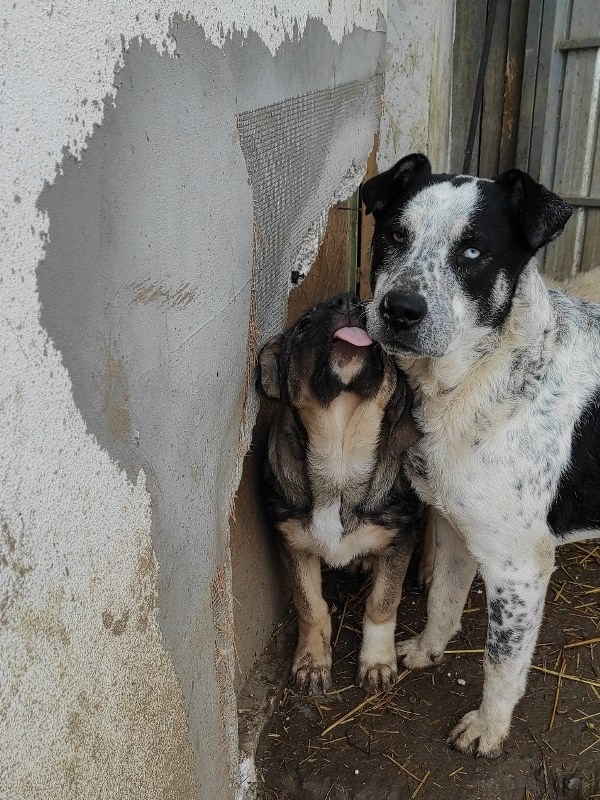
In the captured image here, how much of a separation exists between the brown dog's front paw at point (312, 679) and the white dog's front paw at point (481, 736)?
2.10 ft

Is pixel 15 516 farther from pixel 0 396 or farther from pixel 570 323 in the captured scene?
pixel 570 323

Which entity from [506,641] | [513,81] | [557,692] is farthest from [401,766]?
[513,81]

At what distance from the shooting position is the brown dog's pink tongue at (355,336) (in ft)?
9.70

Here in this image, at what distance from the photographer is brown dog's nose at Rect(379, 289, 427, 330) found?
2.65 meters

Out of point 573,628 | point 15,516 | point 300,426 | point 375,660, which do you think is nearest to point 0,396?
point 15,516

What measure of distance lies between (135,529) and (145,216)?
752mm

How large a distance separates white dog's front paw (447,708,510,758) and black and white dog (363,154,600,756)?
79 mm

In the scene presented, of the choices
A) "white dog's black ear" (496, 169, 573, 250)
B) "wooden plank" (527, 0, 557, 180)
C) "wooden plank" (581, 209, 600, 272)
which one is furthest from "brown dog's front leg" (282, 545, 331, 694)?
"wooden plank" (527, 0, 557, 180)

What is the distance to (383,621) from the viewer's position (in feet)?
11.9

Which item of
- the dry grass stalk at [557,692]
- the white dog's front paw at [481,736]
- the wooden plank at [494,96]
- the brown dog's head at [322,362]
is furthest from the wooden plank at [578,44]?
the white dog's front paw at [481,736]

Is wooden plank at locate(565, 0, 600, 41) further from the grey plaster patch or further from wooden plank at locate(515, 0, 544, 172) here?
the grey plaster patch

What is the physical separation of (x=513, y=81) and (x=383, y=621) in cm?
446

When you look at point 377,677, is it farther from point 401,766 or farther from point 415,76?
point 415,76

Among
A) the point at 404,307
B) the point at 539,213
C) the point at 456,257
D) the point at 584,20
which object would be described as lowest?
the point at 404,307
